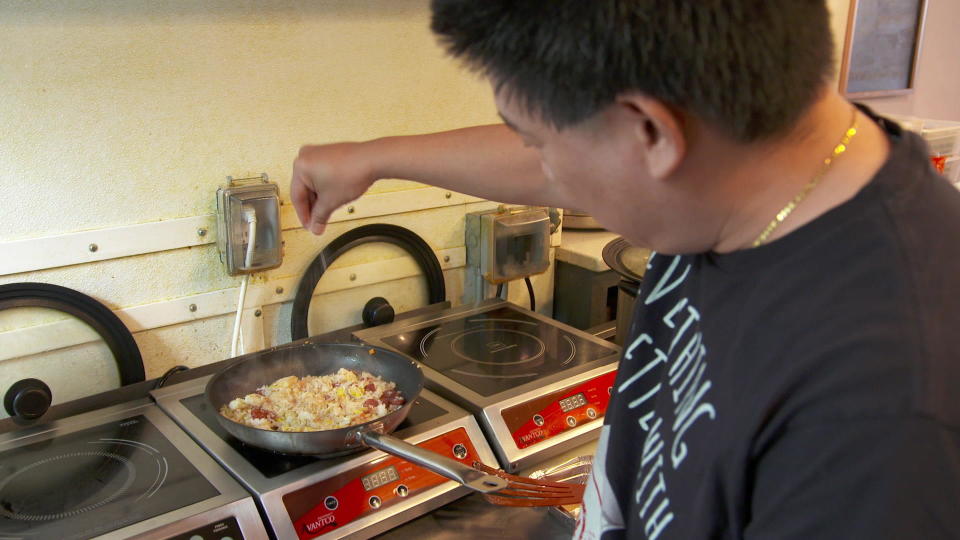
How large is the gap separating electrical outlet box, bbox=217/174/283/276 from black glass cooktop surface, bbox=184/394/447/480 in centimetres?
23

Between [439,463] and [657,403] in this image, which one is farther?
[439,463]

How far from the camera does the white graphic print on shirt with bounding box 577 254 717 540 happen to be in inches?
23.5

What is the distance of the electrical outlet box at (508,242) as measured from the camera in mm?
1601

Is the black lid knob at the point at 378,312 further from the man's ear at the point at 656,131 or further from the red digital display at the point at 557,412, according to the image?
the man's ear at the point at 656,131

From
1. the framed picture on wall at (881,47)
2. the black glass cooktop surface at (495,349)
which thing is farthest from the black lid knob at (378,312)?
the framed picture on wall at (881,47)

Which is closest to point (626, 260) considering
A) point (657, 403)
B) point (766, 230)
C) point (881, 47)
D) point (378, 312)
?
point (378, 312)

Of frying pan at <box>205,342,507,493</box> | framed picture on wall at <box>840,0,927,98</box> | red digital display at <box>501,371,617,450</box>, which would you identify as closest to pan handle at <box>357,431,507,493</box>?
frying pan at <box>205,342,507,493</box>

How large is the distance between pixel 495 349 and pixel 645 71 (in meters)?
→ 1.01

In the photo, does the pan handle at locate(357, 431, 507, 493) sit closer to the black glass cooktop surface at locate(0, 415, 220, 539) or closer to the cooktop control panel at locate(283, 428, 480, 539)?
the cooktop control panel at locate(283, 428, 480, 539)

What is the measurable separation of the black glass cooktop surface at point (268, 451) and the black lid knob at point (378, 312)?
261 mm

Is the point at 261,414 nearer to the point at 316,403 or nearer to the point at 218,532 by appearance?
the point at 316,403

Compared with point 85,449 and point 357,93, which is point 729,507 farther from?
point 357,93

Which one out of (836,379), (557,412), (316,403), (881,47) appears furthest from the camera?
(881,47)

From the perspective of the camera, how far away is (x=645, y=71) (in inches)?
18.4
